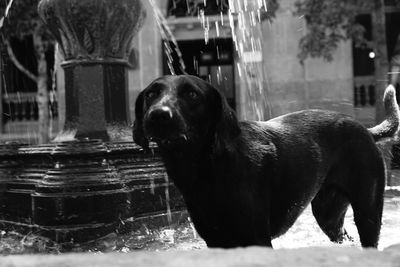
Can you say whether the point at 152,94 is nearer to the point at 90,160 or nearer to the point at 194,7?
the point at 90,160

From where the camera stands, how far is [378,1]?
11.4 m

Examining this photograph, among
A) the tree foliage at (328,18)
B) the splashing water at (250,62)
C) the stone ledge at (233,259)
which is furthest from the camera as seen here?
the splashing water at (250,62)

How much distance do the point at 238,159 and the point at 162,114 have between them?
1.37 ft

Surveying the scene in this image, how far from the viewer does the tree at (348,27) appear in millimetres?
11531

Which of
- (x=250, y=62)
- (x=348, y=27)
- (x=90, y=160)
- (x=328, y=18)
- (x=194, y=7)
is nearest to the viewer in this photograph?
(x=90, y=160)

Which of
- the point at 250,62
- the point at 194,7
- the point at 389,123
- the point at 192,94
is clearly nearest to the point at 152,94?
the point at 192,94

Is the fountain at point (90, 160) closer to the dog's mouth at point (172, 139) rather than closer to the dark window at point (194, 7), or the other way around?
the dog's mouth at point (172, 139)

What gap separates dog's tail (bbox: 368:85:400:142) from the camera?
3.35m

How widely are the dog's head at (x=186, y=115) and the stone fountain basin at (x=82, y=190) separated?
2.02 meters

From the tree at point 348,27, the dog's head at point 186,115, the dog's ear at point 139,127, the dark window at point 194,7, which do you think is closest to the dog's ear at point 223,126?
the dog's head at point 186,115

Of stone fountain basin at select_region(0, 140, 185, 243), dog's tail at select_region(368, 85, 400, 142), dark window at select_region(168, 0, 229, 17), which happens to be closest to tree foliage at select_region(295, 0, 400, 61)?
dark window at select_region(168, 0, 229, 17)

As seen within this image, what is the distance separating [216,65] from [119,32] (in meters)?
16.6

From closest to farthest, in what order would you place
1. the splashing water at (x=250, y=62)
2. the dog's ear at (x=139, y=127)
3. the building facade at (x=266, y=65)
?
the dog's ear at (x=139, y=127) < the splashing water at (x=250, y=62) < the building facade at (x=266, y=65)

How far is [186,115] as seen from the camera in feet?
7.36
